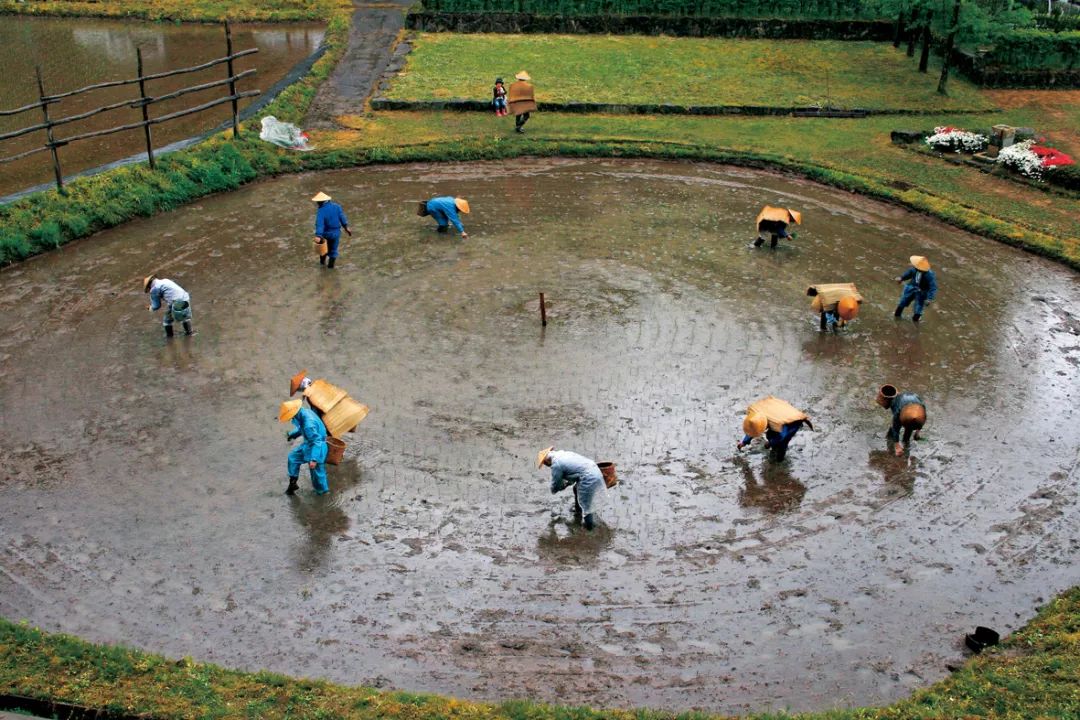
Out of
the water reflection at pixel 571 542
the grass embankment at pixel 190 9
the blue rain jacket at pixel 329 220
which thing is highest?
the grass embankment at pixel 190 9

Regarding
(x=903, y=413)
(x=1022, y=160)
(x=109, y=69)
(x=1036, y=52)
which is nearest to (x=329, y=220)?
(x=903, y=413)

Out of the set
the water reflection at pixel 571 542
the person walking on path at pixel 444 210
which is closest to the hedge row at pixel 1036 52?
the person walking on path at pixel 444 210

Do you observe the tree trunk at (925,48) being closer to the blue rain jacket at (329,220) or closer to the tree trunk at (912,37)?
the tree trunk at (912,37)

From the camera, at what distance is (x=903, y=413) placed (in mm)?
13695

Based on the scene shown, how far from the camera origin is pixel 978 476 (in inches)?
541

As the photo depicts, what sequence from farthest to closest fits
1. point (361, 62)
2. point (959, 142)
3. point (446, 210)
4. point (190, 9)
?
point (190, 9) < point (361, 62) < point (959, 142) < point (446, 210)

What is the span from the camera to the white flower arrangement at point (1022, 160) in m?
23.8

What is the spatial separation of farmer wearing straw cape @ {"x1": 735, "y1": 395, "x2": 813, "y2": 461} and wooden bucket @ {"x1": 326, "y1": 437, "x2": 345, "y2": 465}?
16.6 ft

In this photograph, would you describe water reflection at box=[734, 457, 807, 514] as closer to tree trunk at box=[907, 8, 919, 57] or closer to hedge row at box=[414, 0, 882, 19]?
tree trunk at box=[907, 8, 919, 57]

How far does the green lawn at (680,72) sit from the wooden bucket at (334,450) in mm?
17397

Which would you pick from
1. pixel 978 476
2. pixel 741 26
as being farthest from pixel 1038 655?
pixel 741 26

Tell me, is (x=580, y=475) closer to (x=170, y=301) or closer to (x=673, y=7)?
(x=170, y=301)

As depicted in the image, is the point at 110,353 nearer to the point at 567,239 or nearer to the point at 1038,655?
the point at 567,239

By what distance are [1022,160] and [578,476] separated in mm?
16607
